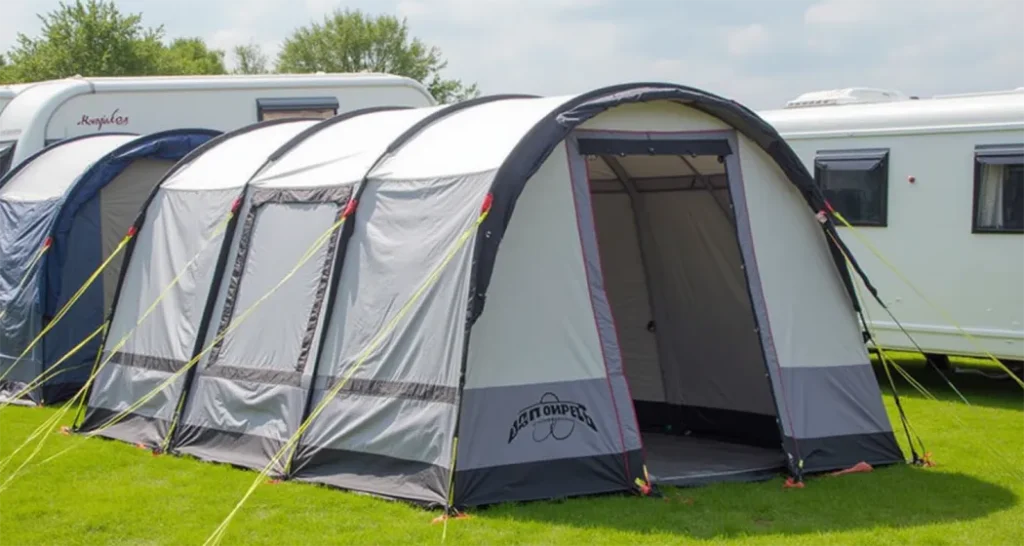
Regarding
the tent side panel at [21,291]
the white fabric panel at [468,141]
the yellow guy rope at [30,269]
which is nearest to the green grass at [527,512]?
the white fabric panel at [468,141]

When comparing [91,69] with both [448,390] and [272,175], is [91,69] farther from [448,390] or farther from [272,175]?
[448,390]

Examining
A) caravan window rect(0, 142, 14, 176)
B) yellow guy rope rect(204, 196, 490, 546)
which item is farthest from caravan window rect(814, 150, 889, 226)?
caravan window rect(0, 142, 14, 176)

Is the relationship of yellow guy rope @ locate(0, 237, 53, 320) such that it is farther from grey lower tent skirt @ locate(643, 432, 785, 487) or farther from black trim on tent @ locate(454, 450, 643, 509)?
black trim on tent @ locate(454, 450, 643, 509)

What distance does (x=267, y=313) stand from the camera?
8.75 metres

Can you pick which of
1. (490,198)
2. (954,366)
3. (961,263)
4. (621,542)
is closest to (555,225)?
(490,198)

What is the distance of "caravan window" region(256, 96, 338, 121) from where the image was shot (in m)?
15.7

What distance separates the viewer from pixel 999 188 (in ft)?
36.7

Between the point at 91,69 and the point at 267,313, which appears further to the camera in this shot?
the point at 91,69

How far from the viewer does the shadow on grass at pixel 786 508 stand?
23.1 feet

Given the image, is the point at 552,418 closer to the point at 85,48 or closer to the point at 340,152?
the point at 340,152

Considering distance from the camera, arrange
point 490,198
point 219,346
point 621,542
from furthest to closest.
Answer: point 219,346 < point 490,198 < point 621,542

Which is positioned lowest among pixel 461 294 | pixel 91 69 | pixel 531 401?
pixel 531 401

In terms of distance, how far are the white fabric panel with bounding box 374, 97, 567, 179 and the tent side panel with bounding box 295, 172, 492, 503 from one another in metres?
0.10

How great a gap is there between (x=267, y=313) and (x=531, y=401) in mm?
2170
